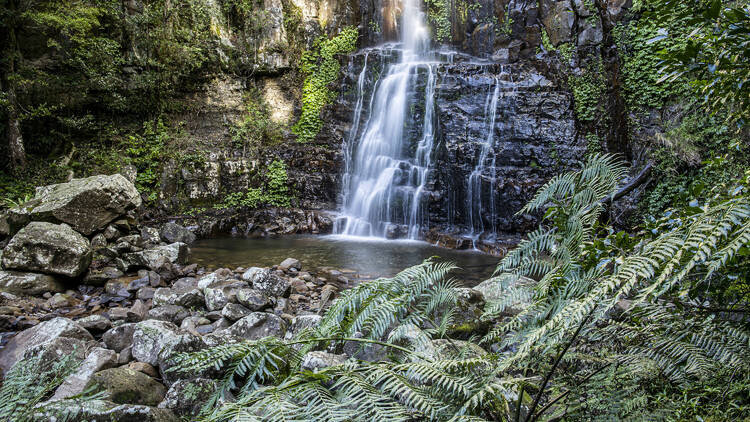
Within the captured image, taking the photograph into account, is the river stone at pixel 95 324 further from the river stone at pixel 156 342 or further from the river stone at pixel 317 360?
the river stone at pixel 317 360

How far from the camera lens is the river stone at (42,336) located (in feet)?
9.39

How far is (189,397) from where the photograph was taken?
6.10 feet

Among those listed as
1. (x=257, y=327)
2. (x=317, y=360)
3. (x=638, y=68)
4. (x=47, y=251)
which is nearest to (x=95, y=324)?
(x=257, y=327)

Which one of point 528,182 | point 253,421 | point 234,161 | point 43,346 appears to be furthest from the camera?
point 234,161

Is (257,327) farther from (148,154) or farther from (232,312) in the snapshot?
(148,154)

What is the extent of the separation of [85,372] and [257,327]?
1175 mm

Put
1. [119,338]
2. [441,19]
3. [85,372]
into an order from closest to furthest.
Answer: [85,372] < [119,338] < [441,19]

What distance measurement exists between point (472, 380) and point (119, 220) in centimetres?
809

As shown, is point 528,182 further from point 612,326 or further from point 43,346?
point 43,346

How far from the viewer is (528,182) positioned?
933cm

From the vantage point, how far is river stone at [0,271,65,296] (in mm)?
4520

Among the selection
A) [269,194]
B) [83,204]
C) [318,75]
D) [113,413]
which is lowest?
[113,413]

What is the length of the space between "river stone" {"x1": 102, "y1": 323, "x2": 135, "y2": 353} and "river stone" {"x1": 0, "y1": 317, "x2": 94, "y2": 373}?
0.56 ft

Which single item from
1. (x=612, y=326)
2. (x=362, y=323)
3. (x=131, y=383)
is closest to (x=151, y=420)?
(x=131, y=383)
